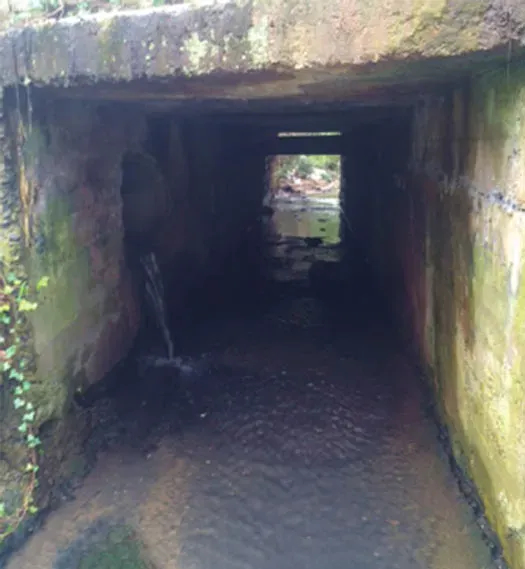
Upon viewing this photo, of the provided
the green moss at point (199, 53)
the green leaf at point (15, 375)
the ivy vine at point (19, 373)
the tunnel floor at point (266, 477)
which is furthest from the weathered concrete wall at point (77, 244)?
the green moss at point (199, 53)

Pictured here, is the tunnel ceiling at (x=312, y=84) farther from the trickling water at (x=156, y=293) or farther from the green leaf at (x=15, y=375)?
the trickling water at (x=156, y=293)

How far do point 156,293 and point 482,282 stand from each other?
12.6ft

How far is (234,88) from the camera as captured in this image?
3.32 meters

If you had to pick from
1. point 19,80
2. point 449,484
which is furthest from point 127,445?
point 19,80

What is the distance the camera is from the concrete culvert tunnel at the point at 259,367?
3.06 m

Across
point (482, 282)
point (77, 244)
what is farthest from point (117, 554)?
point (482, 282)

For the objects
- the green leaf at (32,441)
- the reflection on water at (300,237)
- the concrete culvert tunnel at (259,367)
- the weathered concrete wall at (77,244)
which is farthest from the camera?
the reflection on water at (300,237)

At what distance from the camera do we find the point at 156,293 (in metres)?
6.21

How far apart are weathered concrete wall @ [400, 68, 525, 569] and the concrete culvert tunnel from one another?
0.06ft

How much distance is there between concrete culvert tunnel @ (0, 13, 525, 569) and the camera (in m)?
3.06

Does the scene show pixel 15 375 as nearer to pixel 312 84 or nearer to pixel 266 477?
pixel 266 477

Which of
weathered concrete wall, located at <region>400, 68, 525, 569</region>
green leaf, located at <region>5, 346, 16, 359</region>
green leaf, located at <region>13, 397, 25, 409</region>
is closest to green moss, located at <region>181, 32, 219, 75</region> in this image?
weathered concrete wall, located at <region>400, 68, 525, 569</region>

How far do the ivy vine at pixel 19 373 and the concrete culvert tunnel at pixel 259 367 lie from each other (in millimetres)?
23

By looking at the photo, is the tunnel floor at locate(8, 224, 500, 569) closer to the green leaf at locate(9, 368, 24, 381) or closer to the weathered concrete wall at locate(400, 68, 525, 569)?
the weathered concrete wall at locate(400, 68, 525, 569)
